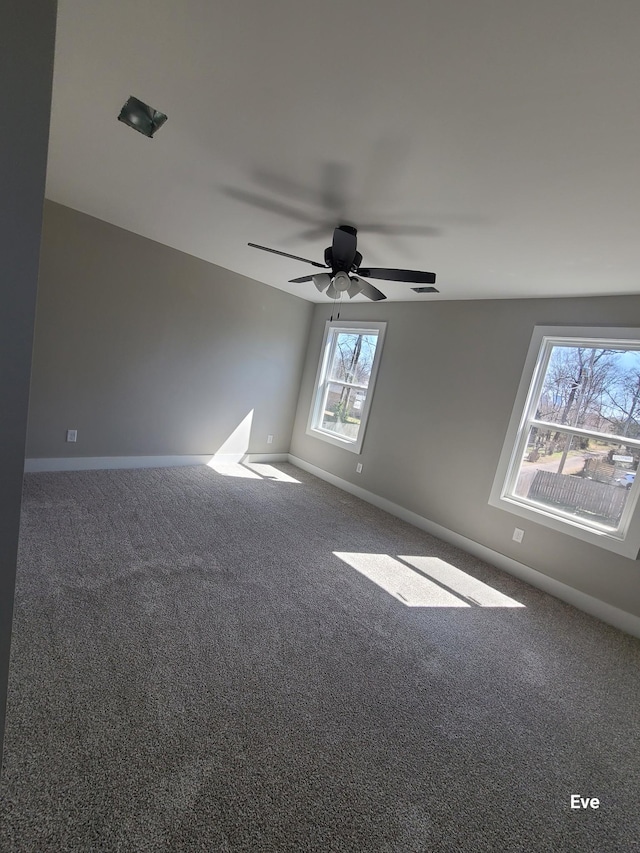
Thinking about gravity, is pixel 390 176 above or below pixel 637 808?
above

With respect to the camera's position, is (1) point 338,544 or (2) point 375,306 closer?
(1) point 338,544

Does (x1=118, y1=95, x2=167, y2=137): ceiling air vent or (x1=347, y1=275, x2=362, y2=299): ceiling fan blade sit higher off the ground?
(x1=118, y1=95, x2=167, y2=137): ceiling air vent

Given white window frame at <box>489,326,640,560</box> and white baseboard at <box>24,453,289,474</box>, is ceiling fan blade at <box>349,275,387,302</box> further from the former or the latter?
white baseboard at <box>24,453,289,474</box>

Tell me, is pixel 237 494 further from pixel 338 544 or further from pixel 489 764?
pixel 489 764

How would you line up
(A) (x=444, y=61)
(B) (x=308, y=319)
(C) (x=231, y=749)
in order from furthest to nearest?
(B) (x=308, y=319)
(C) (x=231, y=749)
(A) (x=444, y=61)

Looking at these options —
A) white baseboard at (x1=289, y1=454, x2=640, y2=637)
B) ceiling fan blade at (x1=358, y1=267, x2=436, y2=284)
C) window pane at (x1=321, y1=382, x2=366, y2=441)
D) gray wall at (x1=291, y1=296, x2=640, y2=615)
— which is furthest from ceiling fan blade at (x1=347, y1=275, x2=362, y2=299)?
white baseboard at (x1=289, y1=454, x2=640, y2=637)

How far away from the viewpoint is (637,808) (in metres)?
1.70

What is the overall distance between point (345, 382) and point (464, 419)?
6.18 feet

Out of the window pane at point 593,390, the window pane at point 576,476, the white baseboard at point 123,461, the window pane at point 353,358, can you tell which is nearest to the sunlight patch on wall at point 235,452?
the white baseboard at point 123,461

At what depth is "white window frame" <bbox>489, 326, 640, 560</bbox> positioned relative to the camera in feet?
10.3

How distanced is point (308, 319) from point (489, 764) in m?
5.27

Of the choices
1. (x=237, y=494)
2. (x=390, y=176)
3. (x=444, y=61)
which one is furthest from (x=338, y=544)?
(x=444, y=61)

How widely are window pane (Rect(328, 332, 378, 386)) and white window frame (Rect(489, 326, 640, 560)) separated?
201 centimetres

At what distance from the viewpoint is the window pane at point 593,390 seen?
10.5ft
